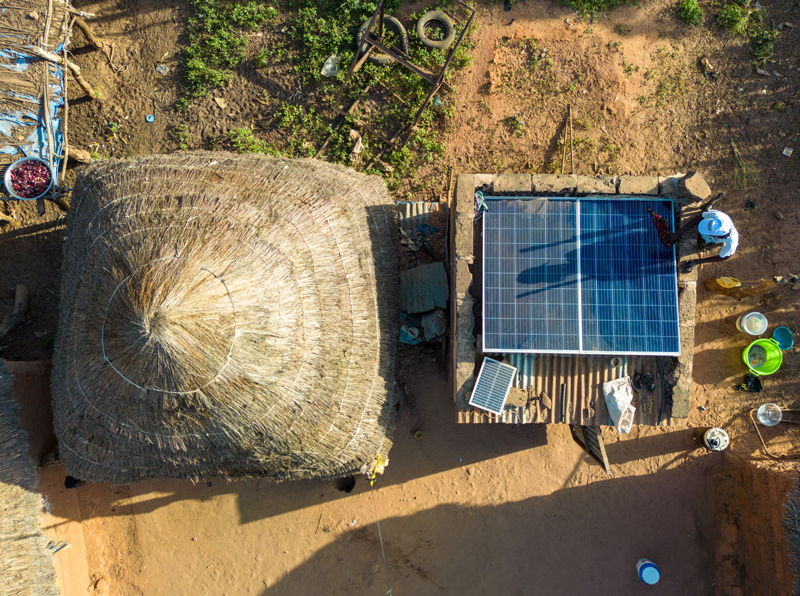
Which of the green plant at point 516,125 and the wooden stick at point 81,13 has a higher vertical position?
the wooden stick at point 81,13

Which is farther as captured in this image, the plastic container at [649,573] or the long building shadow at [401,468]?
the long building shadow at [401,468]

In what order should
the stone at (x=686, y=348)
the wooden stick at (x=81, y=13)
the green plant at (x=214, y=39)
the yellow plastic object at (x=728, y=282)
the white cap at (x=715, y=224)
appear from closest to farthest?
1. the white cap at (x=715, y=224)
2. the stone at (x=686, y=348)
3. the wooden stick at (x=81, y=13)
4. the yellow plastic object at (x=728, y=282)
5. the green plant at (x=214, y=39)

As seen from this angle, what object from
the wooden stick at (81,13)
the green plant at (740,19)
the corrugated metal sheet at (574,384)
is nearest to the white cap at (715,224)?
the corrugated metal sheet at (574,384)

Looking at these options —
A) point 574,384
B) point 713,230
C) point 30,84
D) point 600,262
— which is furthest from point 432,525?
point 30,84

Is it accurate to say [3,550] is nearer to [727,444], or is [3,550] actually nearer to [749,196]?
[727,444]

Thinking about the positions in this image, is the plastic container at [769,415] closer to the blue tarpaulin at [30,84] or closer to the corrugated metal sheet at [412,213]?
the corrugated metal sheet at [412,213]

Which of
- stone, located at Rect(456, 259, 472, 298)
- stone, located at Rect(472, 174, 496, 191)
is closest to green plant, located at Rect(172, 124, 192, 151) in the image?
stone, located at Rect(472, 174, 496, 191)
